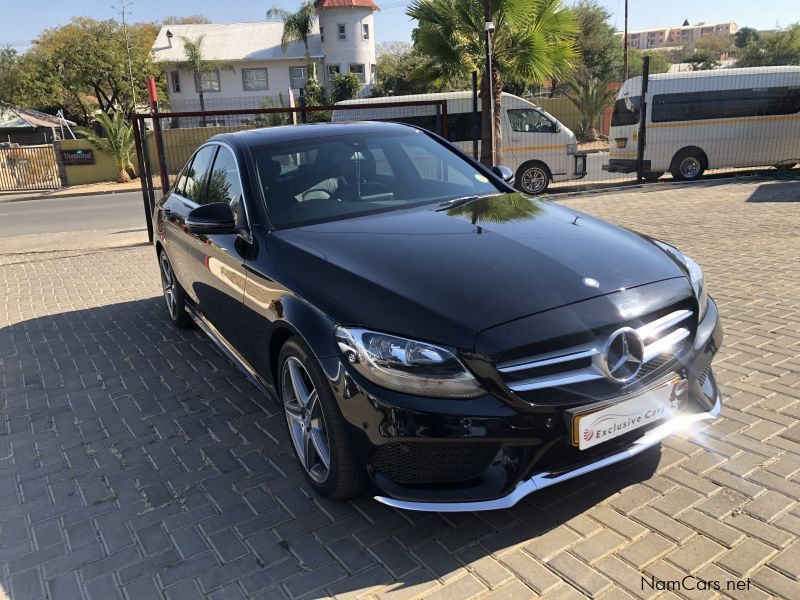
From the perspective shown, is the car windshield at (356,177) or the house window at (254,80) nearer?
the car windshield at (356,177)

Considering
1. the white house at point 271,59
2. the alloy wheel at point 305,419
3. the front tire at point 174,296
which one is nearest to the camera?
the alloy wheel at point 305,419

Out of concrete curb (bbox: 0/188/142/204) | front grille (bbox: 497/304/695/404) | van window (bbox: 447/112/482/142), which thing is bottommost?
concrete curb (bbox: 0/188/142/204)

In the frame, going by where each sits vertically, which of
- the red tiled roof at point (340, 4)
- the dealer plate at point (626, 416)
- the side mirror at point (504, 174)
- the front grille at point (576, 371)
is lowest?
the dealer plate at point (626, 416)

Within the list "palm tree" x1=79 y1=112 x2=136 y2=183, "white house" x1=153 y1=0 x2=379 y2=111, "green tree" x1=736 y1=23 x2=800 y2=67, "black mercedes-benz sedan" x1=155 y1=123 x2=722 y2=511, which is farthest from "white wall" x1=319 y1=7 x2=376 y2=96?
"black mercedes-benz sedan" x1=155 y1=123 x2=722 y2=511

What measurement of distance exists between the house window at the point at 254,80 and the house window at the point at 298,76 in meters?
2.03

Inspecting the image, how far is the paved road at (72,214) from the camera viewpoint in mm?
→ 14641

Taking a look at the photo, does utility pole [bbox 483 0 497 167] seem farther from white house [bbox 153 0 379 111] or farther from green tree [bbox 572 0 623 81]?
white house [bbox 153 0 379 111]

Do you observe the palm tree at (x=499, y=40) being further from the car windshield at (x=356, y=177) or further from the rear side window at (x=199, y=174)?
the car windshield at (x=356, y=177)

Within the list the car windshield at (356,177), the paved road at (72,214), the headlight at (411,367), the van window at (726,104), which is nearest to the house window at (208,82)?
the paved road at (72,214)

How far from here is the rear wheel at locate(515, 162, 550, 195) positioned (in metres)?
15.1

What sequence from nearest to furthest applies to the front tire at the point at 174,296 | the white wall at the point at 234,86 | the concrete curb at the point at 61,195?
the front tire at the point at 174,296 < the concrete curb at the point at 61,195 < the white wall at the point at 234,86

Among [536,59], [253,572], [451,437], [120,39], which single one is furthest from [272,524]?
[120,39]

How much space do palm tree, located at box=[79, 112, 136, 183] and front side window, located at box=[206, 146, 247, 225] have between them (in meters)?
23.8

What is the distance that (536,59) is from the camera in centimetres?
1379
